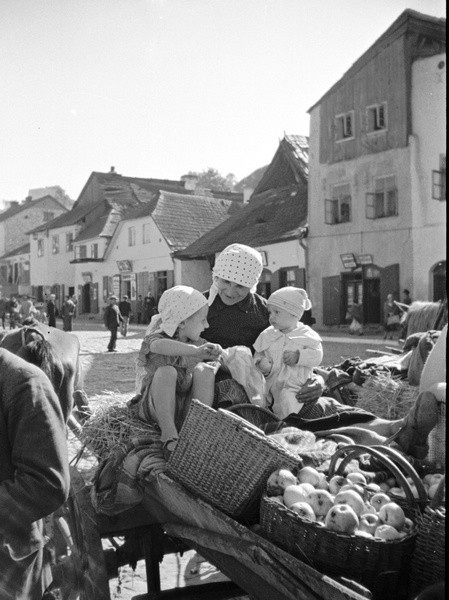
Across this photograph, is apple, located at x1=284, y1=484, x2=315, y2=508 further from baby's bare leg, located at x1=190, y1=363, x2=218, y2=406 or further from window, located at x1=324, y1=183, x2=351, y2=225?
window, located at x1=324, y1=183, x2=351, y2=225

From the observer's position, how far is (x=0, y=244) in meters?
64.8

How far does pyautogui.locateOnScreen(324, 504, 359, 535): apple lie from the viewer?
2.30m

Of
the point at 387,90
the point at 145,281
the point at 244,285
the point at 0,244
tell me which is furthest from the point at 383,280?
the point at 0,244

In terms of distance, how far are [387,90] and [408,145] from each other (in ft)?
7.36

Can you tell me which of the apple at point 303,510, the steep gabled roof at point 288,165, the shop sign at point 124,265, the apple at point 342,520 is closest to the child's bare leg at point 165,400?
the apple at point 303,510

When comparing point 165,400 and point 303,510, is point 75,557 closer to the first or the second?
point 303,510

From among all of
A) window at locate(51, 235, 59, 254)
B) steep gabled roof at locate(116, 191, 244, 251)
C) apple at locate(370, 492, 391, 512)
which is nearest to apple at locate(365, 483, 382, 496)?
apple at locate(370, 492, 391, 512)

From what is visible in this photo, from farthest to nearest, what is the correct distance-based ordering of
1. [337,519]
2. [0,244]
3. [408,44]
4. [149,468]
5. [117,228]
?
[0,244]
[117,228]
[408,44]
[149,468]
[337,519]

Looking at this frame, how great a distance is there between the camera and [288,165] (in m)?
31.9

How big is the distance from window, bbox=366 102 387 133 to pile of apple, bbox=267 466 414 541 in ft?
75.4

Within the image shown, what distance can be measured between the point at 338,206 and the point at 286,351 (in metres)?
22.2

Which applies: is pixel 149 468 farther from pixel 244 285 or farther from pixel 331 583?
pixel 244 285

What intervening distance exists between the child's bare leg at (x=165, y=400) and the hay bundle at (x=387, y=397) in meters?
1.91

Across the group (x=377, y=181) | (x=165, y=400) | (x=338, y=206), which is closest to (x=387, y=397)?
(x=165, y=400)
